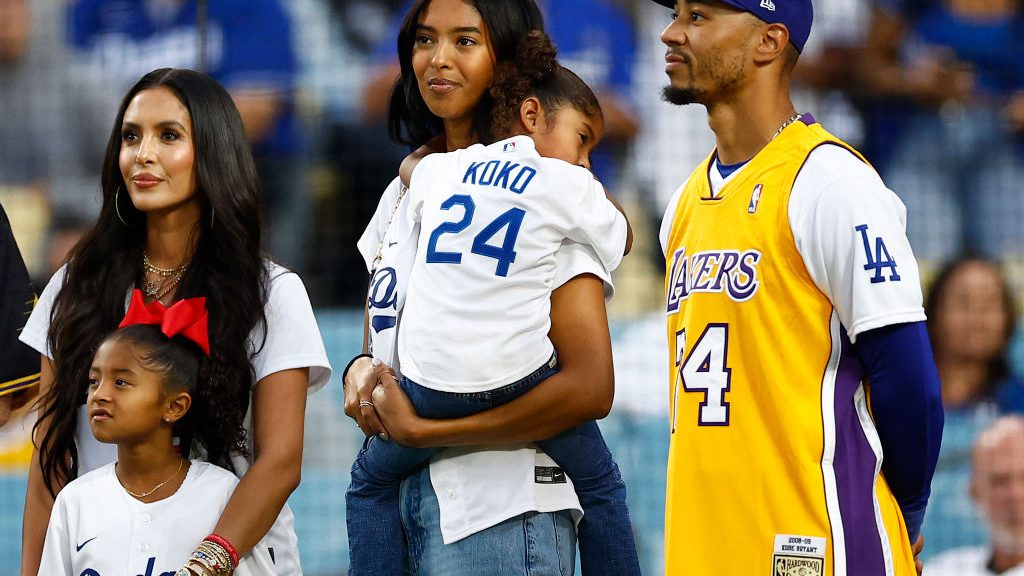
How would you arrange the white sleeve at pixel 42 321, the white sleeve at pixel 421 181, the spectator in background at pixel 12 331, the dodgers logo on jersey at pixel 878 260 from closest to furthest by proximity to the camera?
the dodgers logo on jersey at pixel 878 260
the white sleeve at pixel 421 181
the white sleeve at pixel 42 321
the spectator in background at pixel 12 331

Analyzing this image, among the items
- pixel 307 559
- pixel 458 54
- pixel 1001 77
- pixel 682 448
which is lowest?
pixel 307 559

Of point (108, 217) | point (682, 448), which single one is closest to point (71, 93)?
point (108, 217)

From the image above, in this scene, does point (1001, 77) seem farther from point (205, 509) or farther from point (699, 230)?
point (205, 509)

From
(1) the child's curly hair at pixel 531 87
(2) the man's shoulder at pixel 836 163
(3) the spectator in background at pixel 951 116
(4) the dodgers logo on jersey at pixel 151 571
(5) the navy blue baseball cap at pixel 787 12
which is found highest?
(3) the spectator in background at pixel 951 116

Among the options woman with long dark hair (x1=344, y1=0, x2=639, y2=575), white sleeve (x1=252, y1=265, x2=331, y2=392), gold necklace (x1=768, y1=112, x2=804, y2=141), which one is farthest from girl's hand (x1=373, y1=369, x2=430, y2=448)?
gold necklace (x1=768, y1=112, x2=804, y2=141)

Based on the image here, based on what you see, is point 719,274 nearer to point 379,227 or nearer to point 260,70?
point 379,227

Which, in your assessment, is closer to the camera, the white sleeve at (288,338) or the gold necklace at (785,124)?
the gold necklace at (785,124)

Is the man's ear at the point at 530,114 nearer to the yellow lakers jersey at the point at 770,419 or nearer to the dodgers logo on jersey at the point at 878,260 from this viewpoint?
the yellow lakers jersey at the point at 770,419

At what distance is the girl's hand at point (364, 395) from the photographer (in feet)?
7.64

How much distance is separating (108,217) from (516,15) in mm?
922

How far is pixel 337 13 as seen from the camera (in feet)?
20.8

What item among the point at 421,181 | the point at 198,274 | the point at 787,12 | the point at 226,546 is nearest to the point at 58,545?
the point at 226,546

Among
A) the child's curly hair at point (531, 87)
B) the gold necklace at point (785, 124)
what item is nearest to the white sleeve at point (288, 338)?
the child's curly hair at point (531, 87)

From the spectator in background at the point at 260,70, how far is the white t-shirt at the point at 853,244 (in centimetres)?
427
